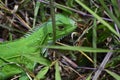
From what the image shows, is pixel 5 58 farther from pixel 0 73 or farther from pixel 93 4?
pixel 93 4

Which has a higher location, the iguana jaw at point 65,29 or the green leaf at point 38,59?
the iguana jaw at point 65,29

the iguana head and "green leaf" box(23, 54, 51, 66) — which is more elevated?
the iguana head

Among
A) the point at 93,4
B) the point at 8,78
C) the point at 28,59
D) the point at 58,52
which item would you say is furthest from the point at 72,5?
the point at 8,78

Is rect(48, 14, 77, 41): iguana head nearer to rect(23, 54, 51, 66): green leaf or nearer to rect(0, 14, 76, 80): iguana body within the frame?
rect(0, 14, 76, 80): iguana body

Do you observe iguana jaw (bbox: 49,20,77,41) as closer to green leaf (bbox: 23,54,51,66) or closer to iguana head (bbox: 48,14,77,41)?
iguana head (bbox: 48,14,77,41)

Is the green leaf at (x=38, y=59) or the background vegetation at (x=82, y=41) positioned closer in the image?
the green leaf at (x=38, y=59)

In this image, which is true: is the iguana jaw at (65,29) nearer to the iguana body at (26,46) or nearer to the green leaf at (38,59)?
the iguana body at (26,46)

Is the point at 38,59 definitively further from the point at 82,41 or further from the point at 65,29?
the point at 82,41

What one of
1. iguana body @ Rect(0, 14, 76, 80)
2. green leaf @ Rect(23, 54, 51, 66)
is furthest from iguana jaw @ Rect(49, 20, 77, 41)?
green leaf @ Rect(23, 54, 51, 66)

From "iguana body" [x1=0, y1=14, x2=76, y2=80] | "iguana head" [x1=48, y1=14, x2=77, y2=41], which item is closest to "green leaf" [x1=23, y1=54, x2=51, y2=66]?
"iguana body" [x1=0, y1=14, x2=76, y2=80]

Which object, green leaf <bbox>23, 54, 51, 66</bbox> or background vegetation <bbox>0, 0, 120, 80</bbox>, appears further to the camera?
background vegetation <bbox>0, 0, 120, 80</bbox>

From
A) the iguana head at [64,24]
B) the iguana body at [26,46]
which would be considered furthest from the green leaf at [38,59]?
the iguana head at [64,24]
